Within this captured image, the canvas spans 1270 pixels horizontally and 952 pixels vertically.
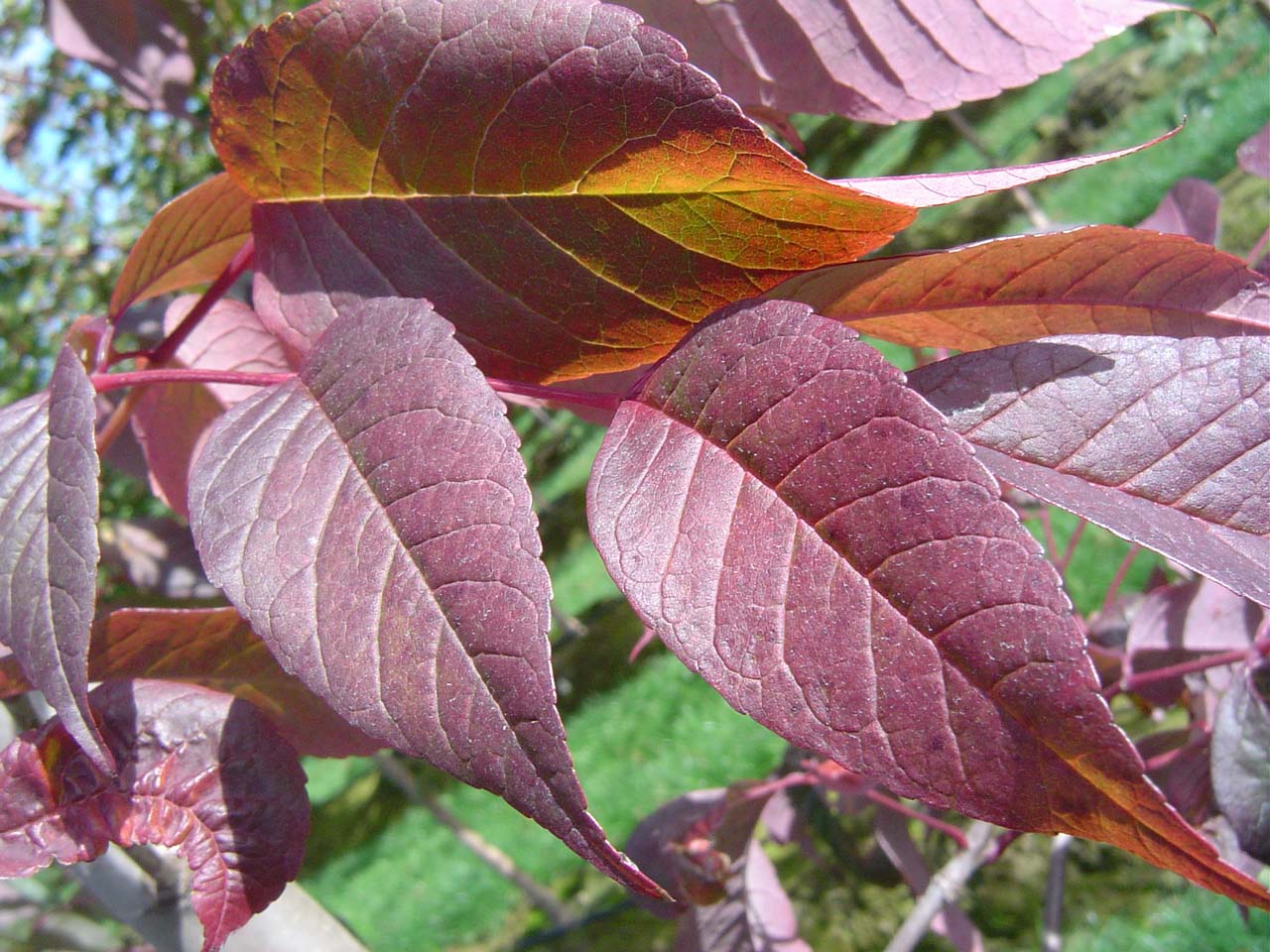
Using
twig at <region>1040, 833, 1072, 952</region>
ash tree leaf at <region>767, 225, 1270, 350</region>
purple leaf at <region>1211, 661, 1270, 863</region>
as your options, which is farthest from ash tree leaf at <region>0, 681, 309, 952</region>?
twig at <region>1040, 833, 1072, 952</region>

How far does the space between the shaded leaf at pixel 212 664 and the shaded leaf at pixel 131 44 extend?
1058 millimetres

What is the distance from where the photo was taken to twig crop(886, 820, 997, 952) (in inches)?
52.5

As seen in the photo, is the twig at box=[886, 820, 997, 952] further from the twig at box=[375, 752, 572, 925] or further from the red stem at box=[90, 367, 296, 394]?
the twig at box=[375, 752, 572, 925]

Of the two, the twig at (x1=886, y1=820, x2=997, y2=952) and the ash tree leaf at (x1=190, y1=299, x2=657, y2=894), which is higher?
the ash tree leaf at (x1=190, y1=299, x2=657, y2=894)

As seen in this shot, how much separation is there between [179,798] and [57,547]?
194mm

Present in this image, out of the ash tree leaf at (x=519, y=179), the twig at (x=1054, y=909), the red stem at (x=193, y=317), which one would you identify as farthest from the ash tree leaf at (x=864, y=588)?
the twig at (x=1054, y=909)

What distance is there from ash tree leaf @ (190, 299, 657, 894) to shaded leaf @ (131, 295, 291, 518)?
46 centimetres

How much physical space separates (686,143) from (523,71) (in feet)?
0.33

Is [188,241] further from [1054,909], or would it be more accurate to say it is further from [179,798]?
[1054,909]

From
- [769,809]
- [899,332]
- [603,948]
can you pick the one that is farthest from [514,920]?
[899,332]

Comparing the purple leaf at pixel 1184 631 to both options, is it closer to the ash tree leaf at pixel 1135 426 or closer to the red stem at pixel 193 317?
the ash tree leaf at pixel 1135 426

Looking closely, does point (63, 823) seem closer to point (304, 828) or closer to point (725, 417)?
point (304, 828)

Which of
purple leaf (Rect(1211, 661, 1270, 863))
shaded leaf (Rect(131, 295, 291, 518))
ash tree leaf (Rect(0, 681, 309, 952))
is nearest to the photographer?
ash tree leaf (Rect(0, 681, 309, 952))

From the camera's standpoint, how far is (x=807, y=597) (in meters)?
0.45
